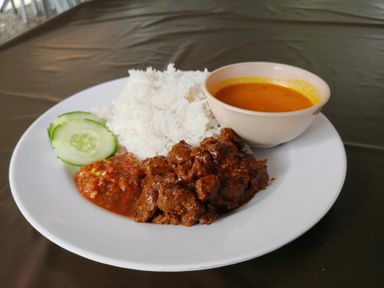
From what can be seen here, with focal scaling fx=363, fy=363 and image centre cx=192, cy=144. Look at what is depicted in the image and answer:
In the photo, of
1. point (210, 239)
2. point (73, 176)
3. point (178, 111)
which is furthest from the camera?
point (178, 111)

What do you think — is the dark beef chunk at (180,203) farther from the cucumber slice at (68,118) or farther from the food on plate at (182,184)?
the cucumber slice at (68,118)

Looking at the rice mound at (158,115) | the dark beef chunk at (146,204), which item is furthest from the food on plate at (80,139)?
the dark beef chunk at (146,204)

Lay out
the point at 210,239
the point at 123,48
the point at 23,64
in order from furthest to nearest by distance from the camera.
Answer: the point at 123,48 < the point at 23,64 < the point at 210,239

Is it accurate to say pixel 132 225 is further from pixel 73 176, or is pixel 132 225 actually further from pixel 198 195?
pixel 73 176

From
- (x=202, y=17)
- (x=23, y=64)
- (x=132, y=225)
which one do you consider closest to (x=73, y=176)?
(x=132, y=225)

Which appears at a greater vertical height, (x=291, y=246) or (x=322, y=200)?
(x=322, y=200)

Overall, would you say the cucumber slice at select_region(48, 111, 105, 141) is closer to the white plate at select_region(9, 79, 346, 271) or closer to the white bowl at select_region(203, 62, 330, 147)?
the white plate at select_region(9, 79, 346, 271)

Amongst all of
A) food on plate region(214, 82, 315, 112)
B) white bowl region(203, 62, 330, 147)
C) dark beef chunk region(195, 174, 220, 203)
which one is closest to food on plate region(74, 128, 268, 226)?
dark beef chunk region(195, 174, 220, 203)
